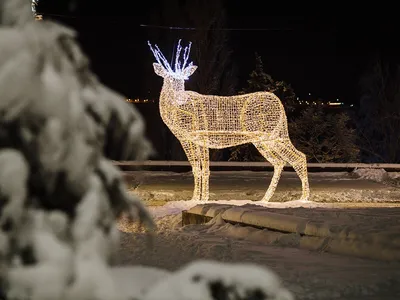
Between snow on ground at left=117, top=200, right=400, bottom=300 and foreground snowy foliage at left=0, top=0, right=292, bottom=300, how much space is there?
6.14ft

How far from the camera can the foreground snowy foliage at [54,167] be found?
219 centimetres

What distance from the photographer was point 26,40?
7.32ft

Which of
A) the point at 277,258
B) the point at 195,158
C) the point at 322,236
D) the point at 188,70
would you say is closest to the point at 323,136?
the point at 195,158

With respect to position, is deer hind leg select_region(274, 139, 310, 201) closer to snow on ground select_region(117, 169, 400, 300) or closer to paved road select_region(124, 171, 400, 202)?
snow on ground select_region(117, 169, 400, 300)

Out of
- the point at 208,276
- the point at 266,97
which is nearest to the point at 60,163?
the point at 208,276

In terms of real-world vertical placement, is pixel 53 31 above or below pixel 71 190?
above

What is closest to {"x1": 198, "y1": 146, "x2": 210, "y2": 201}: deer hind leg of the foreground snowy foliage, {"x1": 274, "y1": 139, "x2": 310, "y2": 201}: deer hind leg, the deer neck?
the deer neck

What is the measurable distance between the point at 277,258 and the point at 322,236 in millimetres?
1037

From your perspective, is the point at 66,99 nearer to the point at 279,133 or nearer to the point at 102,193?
the point at 102,193

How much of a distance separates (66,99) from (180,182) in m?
18.0

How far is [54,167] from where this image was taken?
2.27 meters

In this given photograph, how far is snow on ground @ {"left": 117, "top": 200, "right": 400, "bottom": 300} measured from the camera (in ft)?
18.6

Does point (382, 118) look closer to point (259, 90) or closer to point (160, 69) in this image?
point (259, 90)

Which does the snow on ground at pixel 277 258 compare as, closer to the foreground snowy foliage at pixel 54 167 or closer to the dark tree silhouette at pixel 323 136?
the foreground snowy foliage at pixel 54 167
